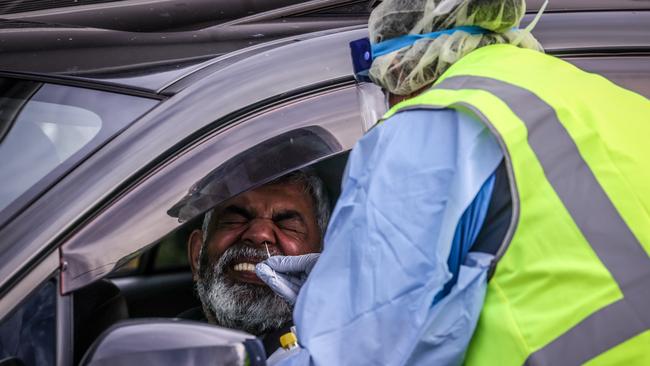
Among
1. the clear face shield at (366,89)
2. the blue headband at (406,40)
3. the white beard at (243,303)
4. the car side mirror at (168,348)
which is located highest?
the blue headband at (406,40)

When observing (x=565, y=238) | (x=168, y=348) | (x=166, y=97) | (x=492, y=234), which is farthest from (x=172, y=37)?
(x=565, y=238)

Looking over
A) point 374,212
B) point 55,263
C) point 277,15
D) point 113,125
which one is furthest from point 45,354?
point 277,15

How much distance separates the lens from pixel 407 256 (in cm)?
181

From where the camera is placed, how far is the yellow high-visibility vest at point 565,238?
1.71m

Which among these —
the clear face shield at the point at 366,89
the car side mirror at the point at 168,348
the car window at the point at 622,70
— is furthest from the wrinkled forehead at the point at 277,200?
the car side mirror at the point at 168,348

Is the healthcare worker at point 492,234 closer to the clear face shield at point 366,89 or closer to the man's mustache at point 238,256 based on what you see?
the clear face shield at point 366,89

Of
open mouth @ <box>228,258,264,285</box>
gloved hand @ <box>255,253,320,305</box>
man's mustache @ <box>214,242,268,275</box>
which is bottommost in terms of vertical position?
open mouth @ <box>228,258,264,285</box>

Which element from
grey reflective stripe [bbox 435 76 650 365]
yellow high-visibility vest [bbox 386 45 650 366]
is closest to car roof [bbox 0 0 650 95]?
yellow high-visibility vest [bbox 386 45 650 366]

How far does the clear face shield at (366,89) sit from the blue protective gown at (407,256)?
1.67 feet

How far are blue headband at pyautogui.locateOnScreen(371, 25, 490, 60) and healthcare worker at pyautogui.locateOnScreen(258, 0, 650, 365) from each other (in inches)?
8.4

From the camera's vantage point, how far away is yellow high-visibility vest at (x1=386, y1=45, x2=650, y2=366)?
67.3 inches

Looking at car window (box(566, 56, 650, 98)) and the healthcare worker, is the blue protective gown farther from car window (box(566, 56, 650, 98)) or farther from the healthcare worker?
car window (box(566, 56, 650, 98))

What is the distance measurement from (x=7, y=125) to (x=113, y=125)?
0.29 meters

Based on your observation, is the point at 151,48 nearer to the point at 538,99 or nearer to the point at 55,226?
the point at 55,226
